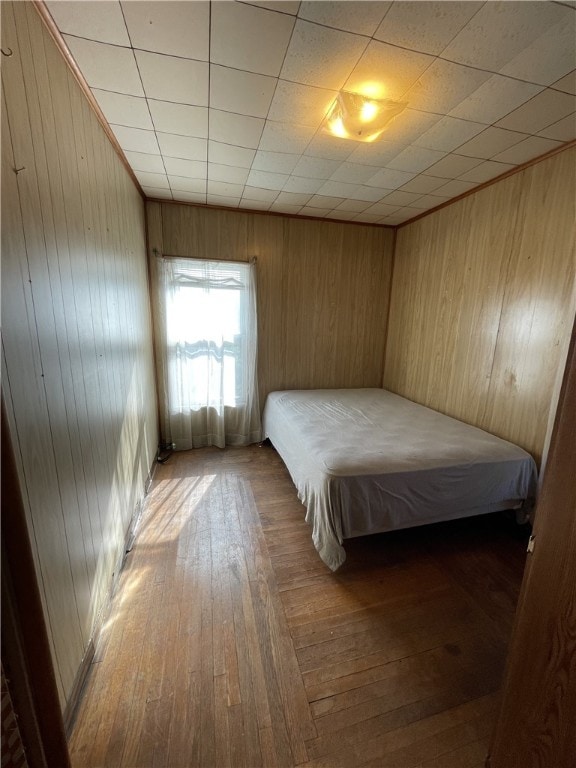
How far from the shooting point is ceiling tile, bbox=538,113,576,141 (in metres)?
1.64

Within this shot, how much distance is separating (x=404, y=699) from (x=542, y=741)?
0.62 m

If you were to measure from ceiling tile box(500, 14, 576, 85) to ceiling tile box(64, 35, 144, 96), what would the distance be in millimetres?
1687

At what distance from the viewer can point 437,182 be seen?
241 centimetres

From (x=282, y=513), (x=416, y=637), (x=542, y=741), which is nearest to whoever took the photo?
(x=542, y=741)

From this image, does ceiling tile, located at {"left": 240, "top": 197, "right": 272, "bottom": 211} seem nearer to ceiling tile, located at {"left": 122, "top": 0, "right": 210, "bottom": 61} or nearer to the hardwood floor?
ceiling tile, located at {"left": 122, "top": 0, "right": 210, "bottom": 61}

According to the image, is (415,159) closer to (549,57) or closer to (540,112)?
(540,112)

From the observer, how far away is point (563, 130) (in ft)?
5.64

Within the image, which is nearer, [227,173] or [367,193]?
[227,173]

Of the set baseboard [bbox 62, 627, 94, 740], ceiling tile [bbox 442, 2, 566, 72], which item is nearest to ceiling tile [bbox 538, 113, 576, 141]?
ceiling tile [bbox 442, 2, 566, 72]

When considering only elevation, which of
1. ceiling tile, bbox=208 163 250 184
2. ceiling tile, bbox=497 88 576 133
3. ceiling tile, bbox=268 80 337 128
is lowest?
ceiling tile, bbox=497 88 576 133

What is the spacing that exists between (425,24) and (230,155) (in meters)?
1.36

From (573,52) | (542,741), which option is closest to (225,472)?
(542,741)

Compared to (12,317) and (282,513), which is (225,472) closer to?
(282,513)

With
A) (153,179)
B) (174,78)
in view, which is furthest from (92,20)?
(153,179)
